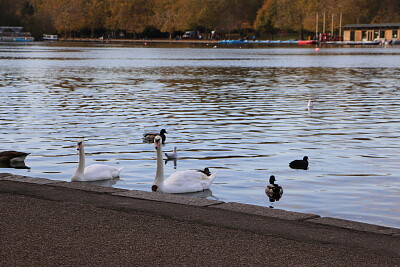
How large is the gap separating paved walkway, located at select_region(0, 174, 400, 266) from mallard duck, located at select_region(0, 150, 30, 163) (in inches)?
237

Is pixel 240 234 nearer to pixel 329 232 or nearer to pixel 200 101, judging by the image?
pixel 329 232

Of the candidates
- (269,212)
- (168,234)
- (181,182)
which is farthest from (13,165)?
(168,234)

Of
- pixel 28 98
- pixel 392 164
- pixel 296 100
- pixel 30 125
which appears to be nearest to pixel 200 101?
pixel 296 100

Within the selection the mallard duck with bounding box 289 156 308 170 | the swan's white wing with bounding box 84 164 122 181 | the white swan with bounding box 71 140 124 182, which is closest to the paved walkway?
the white swan with bounding box 71 140 124 182

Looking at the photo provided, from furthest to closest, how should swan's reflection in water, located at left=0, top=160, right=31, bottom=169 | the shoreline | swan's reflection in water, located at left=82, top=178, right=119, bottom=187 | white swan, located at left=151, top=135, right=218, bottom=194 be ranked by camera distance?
swan's reflection in water, located at left=0, top=160, right=31, bottom=169
swan's reflection in water, located at left=82, top=178, right=119, bottom=187
white swan, located at left=151, top=135, right=218, bottom=194
the shoreline

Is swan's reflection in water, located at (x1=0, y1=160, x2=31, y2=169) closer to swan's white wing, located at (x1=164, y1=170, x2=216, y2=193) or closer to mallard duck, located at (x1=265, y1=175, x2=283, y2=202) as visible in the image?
swan's white wing, located at (x1=164, y1=170, x2=216, y2=193)

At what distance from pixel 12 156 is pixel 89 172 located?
279 cm

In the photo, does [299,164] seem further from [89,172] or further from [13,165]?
[13,165]

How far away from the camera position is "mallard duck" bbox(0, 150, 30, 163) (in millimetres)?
16141

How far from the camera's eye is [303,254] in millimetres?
7352

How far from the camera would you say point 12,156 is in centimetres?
1616

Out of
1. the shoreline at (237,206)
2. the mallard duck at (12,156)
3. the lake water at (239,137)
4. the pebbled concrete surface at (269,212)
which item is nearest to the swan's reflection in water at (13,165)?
the mallard duck at (12,156)

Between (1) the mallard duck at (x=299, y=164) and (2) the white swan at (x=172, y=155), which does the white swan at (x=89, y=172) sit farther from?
(1) the mallard duck at (x=299, y=164)

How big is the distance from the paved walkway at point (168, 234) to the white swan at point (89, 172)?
Result: 373 cm
